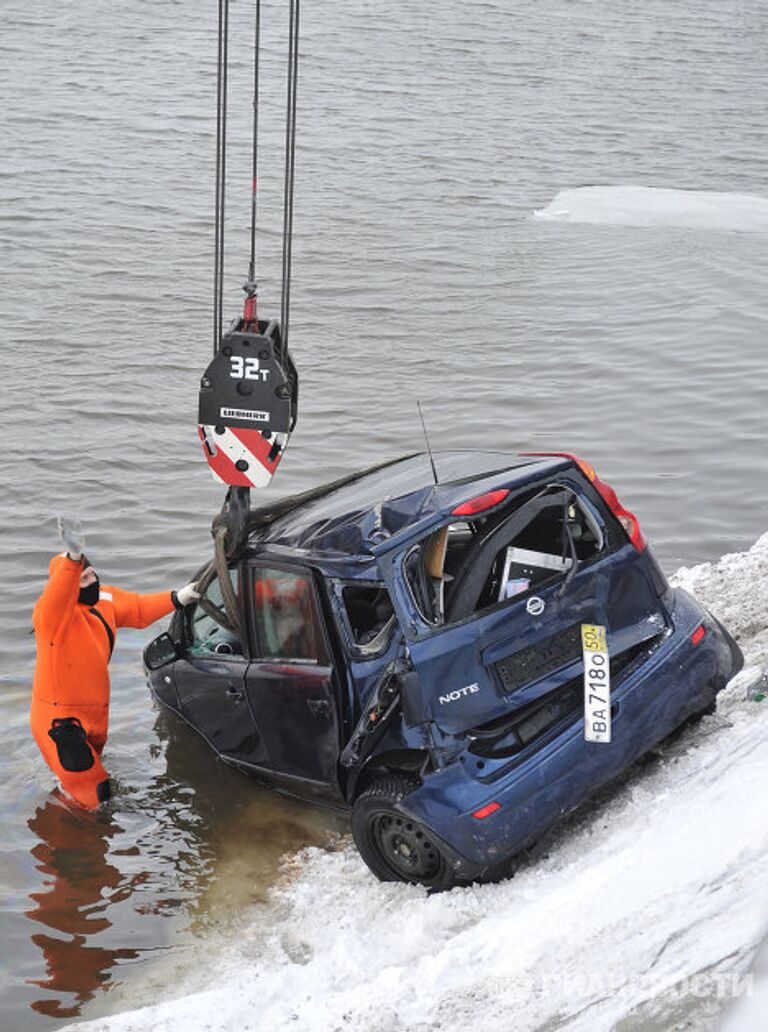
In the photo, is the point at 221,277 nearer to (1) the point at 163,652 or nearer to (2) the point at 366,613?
(1) the point at 163,652

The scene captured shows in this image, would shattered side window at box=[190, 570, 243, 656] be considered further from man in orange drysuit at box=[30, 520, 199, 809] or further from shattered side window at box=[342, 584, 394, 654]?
shattered side window at box=[342, 584, 394, 654]

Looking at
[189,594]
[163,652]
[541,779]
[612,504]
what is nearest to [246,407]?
[189,594]

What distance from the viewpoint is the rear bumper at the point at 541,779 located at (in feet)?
21.6

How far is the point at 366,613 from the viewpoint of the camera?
7.28 metres

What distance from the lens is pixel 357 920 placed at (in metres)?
6.84

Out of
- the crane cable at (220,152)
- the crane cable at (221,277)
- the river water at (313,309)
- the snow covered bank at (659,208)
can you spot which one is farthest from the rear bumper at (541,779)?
the snow covered bank at (659,208)

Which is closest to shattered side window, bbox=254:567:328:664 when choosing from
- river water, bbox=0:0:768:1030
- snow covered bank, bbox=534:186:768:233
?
river water, bbox=0:0:768:1030

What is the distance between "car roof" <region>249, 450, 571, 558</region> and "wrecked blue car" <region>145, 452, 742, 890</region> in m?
0.01

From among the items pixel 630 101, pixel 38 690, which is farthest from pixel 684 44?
pixel 38 690

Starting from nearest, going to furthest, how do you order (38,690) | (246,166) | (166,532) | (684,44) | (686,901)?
(686,901), (38,690), (166,532), (246,166), (684,44)

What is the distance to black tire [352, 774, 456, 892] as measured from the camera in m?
6.73

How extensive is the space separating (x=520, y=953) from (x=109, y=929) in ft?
7.93

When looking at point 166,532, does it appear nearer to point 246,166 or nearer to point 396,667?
point 396,667

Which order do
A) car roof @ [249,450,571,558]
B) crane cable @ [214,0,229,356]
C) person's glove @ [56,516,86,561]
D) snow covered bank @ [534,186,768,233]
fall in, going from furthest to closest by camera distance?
snow covered bank @ [534,186,768,233] < crane cable @ [214,0,229,356] < person's glove @ [56,516,86,561] < car roof @ [249,450,571,558]
